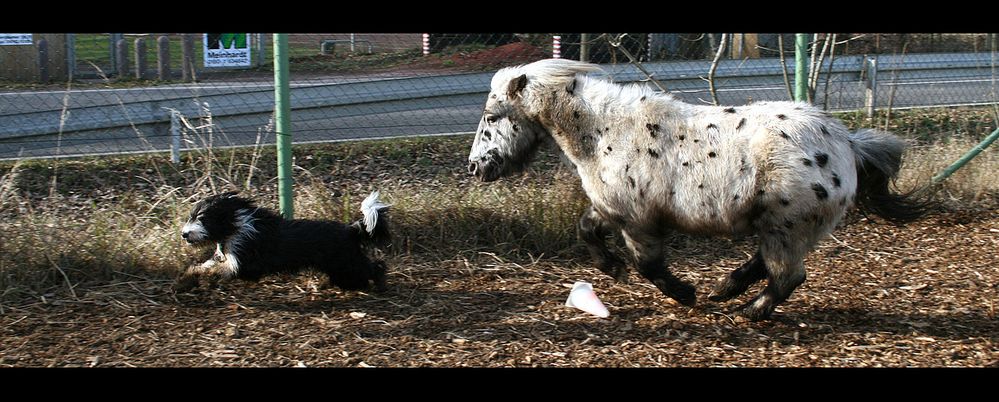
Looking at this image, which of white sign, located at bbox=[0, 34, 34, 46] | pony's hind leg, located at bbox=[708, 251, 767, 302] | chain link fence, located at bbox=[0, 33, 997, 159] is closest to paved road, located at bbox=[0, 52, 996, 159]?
chain link fence, located at bbox=[0, 33, 997, 159]

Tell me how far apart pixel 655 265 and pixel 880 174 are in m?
1.48

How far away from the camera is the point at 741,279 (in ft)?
18.2

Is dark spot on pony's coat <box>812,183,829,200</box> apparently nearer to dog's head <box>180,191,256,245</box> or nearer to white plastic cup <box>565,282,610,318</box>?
white plastic cup <box>565,282,610,318</box>

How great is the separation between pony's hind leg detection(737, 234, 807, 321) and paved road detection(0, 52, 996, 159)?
3008mm

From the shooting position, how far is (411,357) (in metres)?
4.88

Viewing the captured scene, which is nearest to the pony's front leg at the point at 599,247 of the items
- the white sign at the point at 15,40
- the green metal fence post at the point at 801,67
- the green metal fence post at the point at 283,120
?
the green metal fence post at the point at 283,120

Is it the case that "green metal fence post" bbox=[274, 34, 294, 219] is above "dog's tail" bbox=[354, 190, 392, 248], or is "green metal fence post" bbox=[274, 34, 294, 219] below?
above

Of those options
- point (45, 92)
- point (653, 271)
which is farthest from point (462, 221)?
point (45, 92)

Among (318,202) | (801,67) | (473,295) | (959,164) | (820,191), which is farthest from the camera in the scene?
(959,164)

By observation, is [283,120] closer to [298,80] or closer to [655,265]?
[298,80]

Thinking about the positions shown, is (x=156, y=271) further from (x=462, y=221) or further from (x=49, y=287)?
(x=462, y=221)

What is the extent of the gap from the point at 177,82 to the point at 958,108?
9.39 meters

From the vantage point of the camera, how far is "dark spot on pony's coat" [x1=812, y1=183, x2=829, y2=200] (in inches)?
194

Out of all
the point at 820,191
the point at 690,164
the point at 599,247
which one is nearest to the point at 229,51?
the point at 599,247
